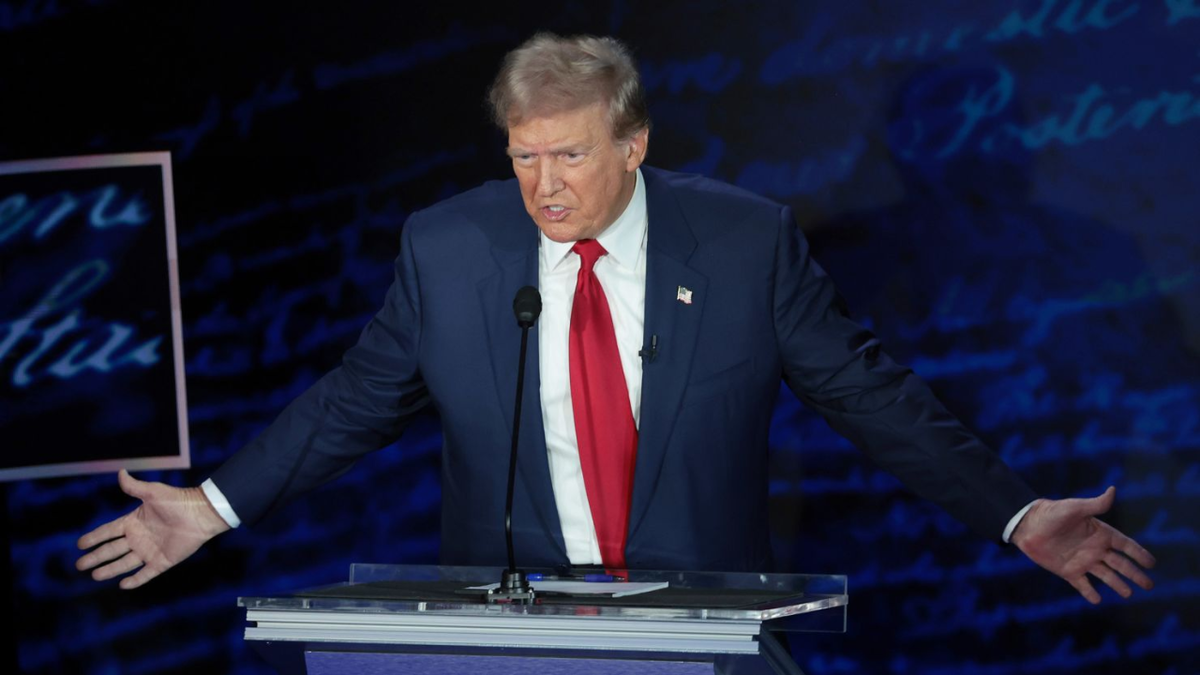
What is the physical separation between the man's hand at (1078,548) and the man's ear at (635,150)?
0.92m

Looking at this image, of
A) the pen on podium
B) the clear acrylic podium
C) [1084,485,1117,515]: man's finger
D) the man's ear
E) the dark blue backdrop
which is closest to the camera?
the clear acrylic podium

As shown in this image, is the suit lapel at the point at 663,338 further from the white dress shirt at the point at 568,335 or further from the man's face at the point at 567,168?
the man's face at the point at 567,168

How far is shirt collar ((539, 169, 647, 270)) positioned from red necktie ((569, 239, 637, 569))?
0.07 m

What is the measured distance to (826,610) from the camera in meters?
1.73

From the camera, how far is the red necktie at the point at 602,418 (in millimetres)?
2449

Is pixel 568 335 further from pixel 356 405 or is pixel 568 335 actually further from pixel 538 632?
pixel 538 632

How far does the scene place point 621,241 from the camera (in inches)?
101

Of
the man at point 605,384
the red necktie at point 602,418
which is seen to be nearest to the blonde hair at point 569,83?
the man at point 605,384

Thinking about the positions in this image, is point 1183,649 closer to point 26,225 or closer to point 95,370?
point 95,370

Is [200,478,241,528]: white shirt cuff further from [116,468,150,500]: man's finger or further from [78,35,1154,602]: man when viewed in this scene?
[116,468,150,500]: man's finger

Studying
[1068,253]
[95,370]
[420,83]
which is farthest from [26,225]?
[1068,253]

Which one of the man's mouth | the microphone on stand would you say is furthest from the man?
the microphone on stand

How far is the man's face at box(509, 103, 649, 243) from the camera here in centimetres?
238

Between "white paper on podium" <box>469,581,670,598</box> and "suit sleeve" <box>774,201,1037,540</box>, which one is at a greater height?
"suit sleeve" <box>774,201,1037,540</box>
